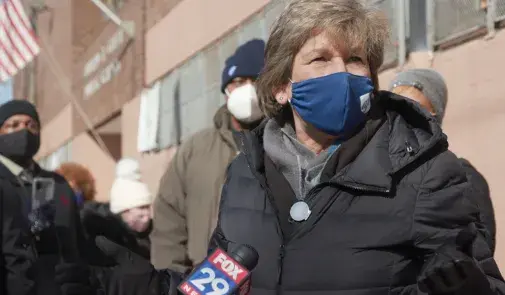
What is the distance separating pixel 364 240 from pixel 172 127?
29.7 ft

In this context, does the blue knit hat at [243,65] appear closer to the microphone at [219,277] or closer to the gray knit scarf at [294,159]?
the gray knit scarf at [294,159]

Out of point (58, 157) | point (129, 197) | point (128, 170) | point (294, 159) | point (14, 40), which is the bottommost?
point (58, 157)

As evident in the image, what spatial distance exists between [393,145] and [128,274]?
2.82ft

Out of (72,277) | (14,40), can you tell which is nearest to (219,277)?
(72,277)

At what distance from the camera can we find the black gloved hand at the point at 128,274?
2.43 m

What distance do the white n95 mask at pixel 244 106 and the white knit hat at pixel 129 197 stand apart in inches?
86.3

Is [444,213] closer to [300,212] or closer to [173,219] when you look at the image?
[300,212]

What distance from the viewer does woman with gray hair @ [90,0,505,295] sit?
6.72 feet

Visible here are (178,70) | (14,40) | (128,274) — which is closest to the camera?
(128,274)

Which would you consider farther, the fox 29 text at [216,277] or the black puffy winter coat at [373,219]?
the black puffy winter coat at [373,219]

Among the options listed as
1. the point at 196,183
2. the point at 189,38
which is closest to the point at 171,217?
the point at 196,183

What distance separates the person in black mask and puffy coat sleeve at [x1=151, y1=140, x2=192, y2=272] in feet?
2.01

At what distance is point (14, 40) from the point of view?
41.9 feet

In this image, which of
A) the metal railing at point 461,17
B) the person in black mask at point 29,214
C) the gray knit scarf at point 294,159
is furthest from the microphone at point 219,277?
the metal railing at point 461,17
